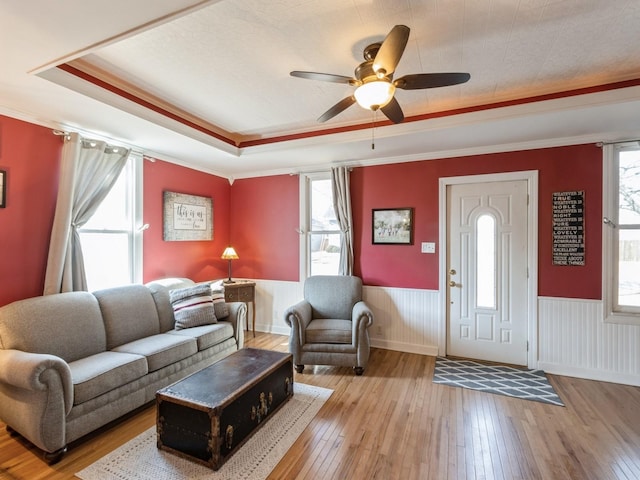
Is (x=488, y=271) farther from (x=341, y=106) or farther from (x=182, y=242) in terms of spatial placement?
(x=182, y=242)

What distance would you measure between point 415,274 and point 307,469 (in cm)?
259

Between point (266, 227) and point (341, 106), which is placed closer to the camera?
point (341, 106)

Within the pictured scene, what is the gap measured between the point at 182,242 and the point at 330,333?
2.42 meters

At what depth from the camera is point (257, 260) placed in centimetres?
489

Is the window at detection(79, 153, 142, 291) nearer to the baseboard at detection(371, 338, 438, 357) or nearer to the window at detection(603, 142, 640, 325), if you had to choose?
the baseboard at detection(371, 338, 438, 357)

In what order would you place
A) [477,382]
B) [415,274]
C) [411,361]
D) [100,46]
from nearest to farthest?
[100,46]
[477,382]
[411,361]
[415,274]

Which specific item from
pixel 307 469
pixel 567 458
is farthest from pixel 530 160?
pixel 307 469

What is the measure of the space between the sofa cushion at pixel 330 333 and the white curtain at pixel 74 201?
2.30 meters

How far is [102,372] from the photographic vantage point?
222 cm

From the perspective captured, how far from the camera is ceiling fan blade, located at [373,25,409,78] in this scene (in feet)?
5.07

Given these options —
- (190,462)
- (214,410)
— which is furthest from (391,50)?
(190,462)

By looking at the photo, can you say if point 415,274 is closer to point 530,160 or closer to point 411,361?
point 411,361

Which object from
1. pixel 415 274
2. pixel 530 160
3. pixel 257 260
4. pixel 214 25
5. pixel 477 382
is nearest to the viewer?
pixel 214 25

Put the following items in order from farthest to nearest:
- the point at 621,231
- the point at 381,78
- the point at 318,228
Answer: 1. the point at 318,228
2. the point at 621,231
3. the point at 381,78
